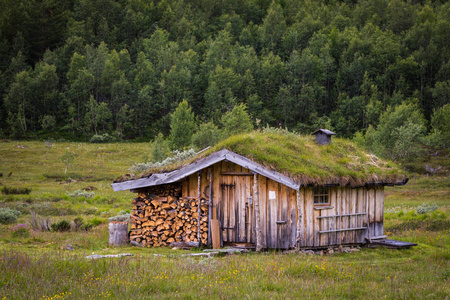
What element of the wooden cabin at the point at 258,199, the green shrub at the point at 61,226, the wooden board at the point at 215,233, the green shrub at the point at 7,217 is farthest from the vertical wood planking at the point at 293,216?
the green shrub at the point at 7,217

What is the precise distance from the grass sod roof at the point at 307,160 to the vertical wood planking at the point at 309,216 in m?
0.79

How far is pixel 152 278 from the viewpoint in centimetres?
980

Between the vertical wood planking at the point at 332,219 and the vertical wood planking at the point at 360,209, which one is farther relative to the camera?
the vertical wood planking at the point at 360,209

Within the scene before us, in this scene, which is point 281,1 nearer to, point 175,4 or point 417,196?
point 175,4

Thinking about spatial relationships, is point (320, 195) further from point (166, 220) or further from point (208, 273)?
point (208, 273)

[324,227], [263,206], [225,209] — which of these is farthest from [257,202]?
[324,227]

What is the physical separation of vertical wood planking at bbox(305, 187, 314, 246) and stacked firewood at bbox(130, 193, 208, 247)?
375cm

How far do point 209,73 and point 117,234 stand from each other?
104 m

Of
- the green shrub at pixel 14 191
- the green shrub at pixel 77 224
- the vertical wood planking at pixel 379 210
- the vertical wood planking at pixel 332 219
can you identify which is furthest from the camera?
the green shrub at pixel 14 191

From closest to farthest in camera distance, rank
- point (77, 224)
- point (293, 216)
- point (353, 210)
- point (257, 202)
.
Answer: point (257, 202)
point (293, 216)
point (353, 210)
point (77, 224)

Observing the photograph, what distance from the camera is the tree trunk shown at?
16.6m

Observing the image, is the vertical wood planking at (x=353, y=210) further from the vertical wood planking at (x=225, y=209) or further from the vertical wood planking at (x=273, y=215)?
the vertical wood planking at (x=225, y=209)

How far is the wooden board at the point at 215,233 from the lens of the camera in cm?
1599

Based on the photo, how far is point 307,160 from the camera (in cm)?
1677
